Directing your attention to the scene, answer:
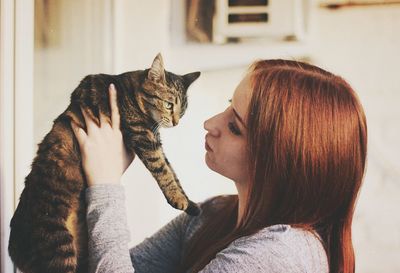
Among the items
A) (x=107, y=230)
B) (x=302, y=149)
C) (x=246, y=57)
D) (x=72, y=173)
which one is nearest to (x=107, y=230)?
(x=107, y=230)

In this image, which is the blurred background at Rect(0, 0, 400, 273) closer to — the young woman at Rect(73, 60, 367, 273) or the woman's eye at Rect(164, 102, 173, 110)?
the woman's eye at Rect(164, 102, 173, 110)

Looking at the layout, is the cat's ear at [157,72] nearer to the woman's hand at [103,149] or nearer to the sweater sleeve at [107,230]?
the woman's hand at [103,149]

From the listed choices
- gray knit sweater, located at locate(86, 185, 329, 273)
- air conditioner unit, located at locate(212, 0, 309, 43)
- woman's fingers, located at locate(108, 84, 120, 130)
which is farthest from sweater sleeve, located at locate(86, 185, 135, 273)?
air conditioner unit, located at locate(212, 0, 309, 43)

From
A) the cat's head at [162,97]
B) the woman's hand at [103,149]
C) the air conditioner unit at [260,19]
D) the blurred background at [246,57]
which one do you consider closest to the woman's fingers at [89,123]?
the woman's hand at [103,149]

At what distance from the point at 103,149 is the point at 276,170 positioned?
0.95 feet

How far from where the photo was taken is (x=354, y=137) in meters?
0.83

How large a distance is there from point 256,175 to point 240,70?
2.27ft

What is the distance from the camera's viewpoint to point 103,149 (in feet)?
2.61

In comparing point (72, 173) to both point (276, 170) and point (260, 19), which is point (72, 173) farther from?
point (260, 19)

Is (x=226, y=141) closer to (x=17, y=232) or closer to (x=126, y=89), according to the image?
(x=126, y=89)

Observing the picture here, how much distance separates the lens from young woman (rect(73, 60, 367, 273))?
30.1 inches

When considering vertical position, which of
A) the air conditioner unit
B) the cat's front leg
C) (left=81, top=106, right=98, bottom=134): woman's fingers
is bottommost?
the cat's front leg

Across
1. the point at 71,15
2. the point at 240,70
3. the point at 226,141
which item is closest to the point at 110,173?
the point at 226,141

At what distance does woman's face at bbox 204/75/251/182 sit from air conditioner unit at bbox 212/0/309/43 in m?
0.65
